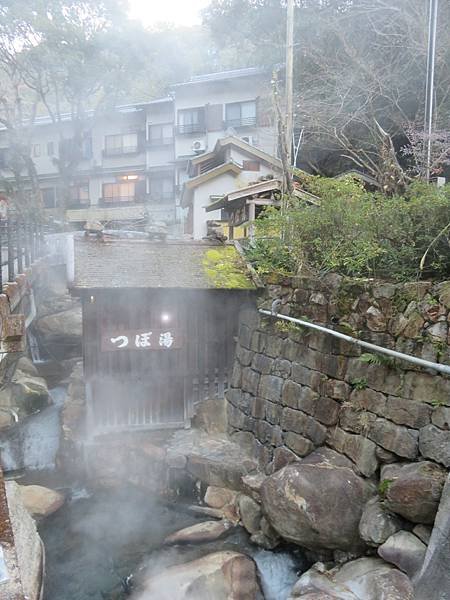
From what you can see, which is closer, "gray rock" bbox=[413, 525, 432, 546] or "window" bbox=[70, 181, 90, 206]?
"gray rock" bbox=[413, 525, 432, 546]

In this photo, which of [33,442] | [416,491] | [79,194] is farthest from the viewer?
[79,194]

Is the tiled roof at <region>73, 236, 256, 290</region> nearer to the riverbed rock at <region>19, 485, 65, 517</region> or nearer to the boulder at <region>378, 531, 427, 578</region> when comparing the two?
the riverbed rock at <region>19, 485, 65, 517</region>

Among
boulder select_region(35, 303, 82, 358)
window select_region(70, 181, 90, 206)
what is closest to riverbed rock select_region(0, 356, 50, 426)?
boulder select_region(35, 303, 82, 358)

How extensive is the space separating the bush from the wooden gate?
213 centimetres

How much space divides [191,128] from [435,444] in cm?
2566

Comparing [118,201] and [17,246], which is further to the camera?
[118,201]

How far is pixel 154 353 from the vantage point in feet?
31.5

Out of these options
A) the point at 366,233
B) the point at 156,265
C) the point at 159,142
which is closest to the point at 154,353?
the point at 156,265

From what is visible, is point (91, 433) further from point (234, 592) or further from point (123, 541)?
point (234, 592)

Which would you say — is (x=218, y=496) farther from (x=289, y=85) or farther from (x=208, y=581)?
(x=289, y=85)

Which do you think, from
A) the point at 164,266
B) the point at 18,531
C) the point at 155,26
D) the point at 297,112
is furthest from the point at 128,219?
the point at 18,531

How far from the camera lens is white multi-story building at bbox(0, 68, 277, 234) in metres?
25.4

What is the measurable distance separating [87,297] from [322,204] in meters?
5.12

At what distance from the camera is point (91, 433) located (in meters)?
9.45
